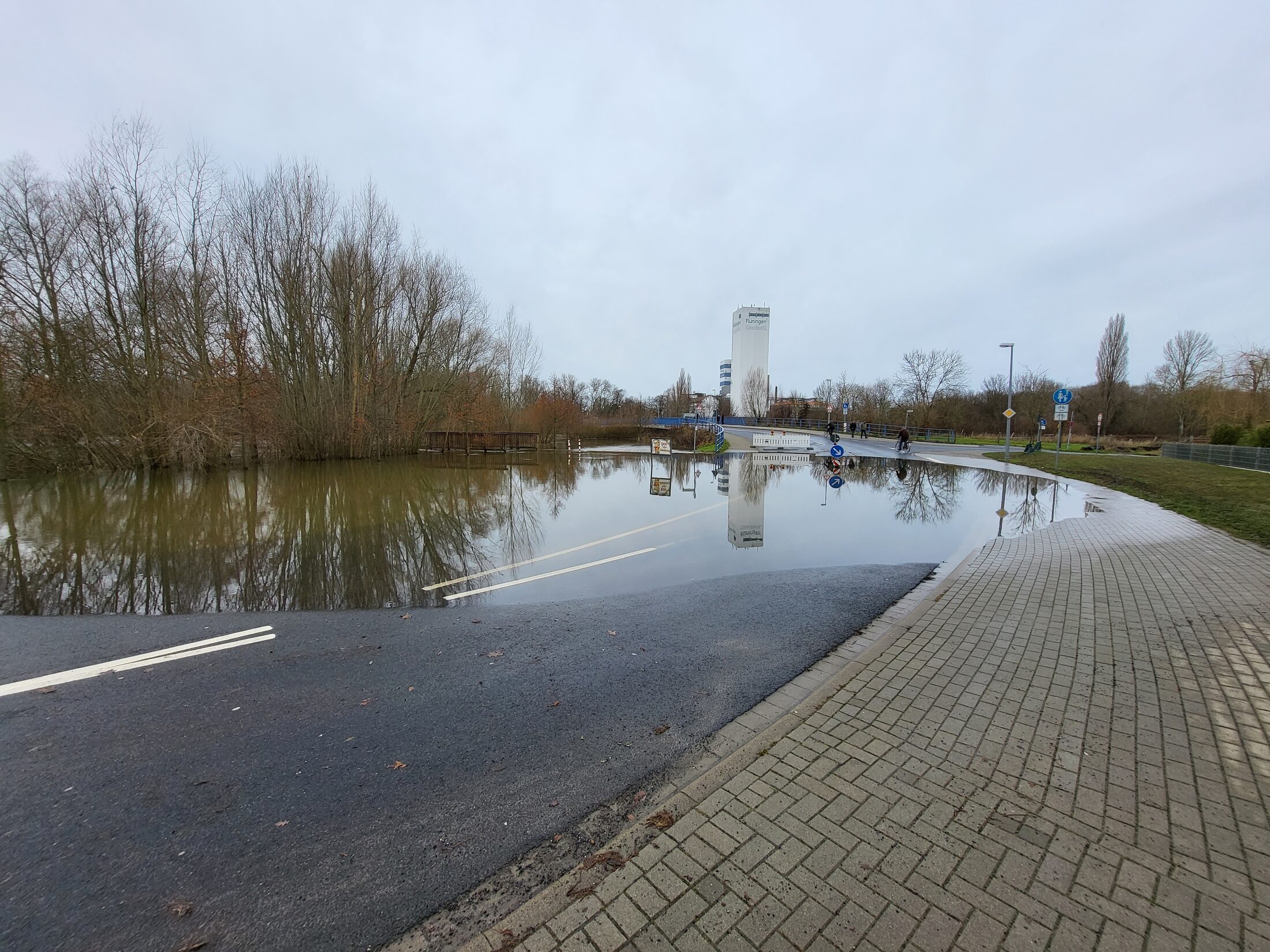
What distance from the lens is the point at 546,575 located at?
7.18 meters

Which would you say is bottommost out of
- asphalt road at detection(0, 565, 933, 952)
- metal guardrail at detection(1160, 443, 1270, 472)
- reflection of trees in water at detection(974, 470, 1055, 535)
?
asphalt road at detection(0, 565, 933, 952)

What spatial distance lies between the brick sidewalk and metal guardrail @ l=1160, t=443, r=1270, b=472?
85.8ft

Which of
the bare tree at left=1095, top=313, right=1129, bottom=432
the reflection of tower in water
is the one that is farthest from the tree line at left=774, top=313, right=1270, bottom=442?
the reflection of tower in water

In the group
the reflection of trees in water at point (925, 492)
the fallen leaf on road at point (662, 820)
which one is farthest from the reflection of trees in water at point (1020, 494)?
the fallen leaf on road at point (662, 820)

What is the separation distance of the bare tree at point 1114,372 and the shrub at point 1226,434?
28787mm

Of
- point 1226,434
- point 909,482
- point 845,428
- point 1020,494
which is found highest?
point 845,428

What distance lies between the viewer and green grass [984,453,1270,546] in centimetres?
1080

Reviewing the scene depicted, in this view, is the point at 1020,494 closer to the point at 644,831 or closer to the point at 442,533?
the point at 442,533

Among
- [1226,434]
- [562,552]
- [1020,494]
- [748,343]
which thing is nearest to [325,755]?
[562,552]

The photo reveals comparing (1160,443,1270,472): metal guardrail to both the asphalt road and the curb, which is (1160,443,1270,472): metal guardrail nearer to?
the asphalt road

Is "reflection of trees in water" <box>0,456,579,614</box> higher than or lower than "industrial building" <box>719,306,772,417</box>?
lower

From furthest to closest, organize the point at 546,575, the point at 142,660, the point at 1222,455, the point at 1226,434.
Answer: the point at 1226,434 → the point at 1222,455 → the point at 546,575 → the point at 142,660

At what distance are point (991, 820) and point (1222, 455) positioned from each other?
34.0m

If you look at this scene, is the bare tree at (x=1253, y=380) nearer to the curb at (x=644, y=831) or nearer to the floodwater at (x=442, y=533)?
the floodwater at (x=442, y=533)
